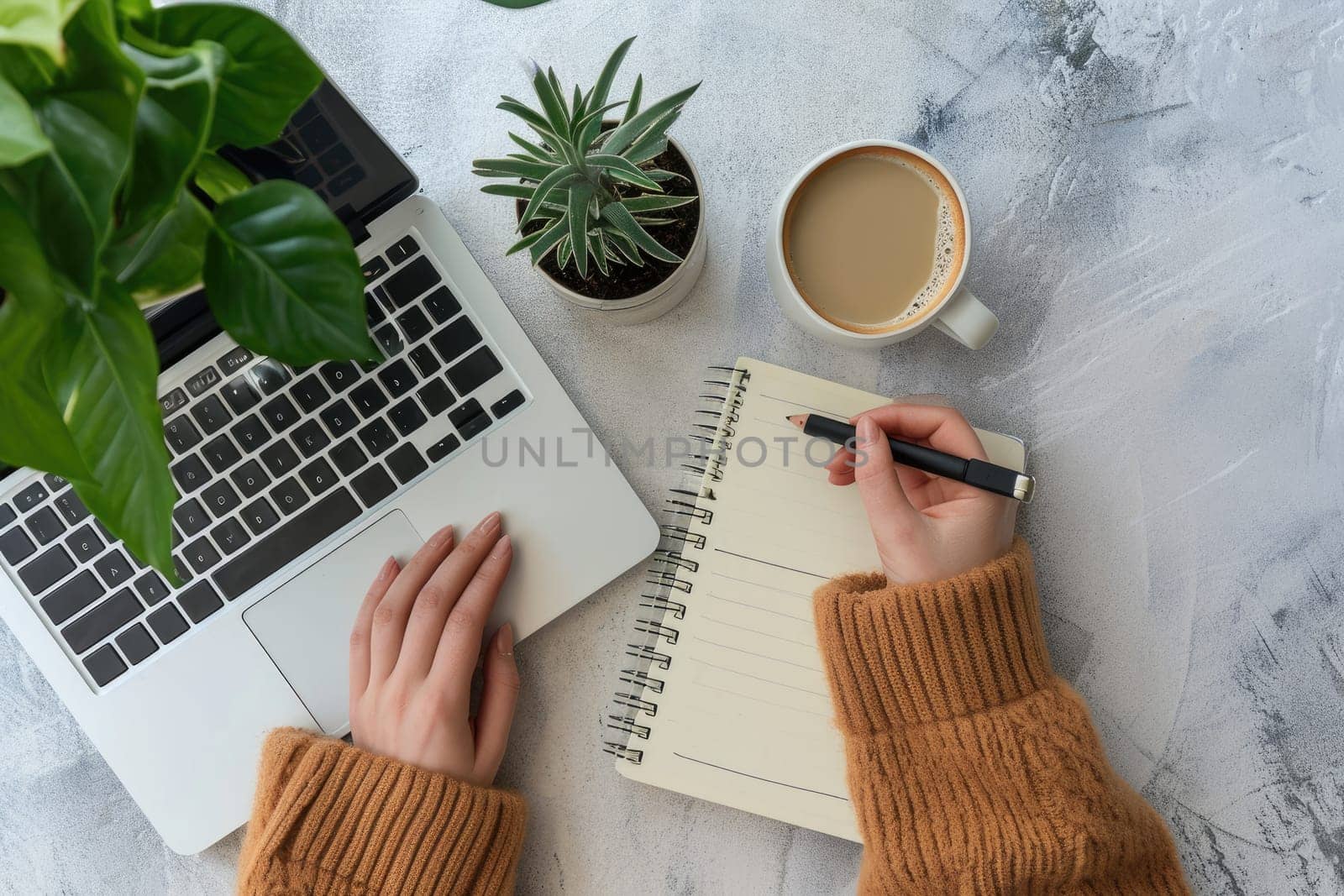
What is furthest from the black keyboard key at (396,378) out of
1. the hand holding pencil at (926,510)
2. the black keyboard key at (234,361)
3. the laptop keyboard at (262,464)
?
the hand holding pencil at (926,510)

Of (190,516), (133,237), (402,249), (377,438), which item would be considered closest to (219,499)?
(190,516)

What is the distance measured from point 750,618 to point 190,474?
442mm

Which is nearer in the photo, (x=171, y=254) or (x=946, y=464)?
(x=171, y=254)

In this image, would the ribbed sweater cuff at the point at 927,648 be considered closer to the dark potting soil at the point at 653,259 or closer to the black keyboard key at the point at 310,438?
the dark potting soil at the point at 653,259

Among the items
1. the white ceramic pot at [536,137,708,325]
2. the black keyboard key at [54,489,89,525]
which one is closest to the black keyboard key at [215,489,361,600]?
the black keyboard key at [54,489,89,525]

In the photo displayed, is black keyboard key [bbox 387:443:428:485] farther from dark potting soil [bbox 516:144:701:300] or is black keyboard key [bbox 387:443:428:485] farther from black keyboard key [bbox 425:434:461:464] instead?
dark potting soil [bbox 516:144:701:300]

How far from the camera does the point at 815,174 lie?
2.04 feet

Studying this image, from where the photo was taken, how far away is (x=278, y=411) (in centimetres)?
63

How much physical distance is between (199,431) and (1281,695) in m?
0.89

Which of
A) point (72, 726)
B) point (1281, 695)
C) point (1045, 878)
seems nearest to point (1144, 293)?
point (1281, 695)

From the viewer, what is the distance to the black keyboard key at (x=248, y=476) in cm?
63

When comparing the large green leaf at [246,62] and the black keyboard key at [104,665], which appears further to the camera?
the black keyboard key at [104,665]

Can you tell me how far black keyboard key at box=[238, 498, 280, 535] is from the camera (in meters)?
0.64

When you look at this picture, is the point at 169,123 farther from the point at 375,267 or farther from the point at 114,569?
the point at 114,569
